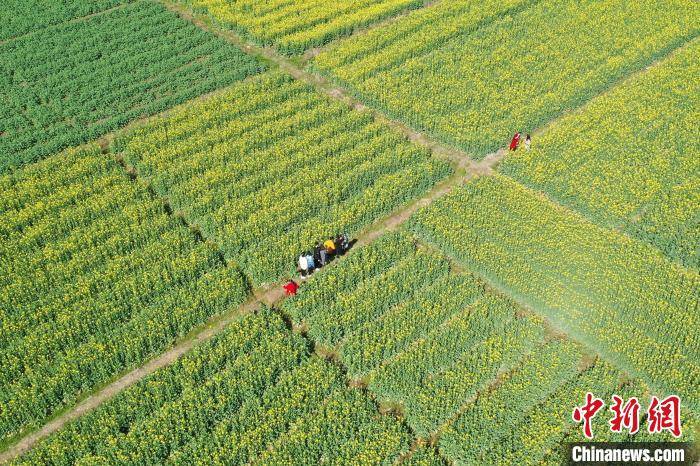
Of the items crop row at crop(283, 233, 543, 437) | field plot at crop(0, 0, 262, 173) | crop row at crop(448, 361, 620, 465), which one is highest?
field plot at crop(0, 0, 262, 173)

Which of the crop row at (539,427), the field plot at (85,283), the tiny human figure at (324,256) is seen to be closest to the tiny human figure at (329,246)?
the tiny human figure at (324,256)

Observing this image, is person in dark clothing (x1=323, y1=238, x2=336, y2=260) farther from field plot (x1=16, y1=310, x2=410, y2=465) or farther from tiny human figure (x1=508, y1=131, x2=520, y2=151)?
tiny human figure (x1=508, y1=131, x2=520, y2=151)

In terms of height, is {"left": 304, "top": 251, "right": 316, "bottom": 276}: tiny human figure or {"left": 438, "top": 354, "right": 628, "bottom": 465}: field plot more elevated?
{"left": 304, "top": 251, "right": 316, "bottom": 276}: tiny human figure

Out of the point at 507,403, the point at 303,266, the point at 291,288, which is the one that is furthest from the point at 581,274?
the point at 291,288

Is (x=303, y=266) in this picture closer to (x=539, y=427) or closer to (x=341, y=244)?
(x=341, y=244)

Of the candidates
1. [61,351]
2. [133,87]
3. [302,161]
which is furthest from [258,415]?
[133,87]

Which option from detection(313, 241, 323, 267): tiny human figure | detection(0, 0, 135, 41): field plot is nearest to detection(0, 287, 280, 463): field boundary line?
detection(313, 241, 323, 267): tiny human figure
